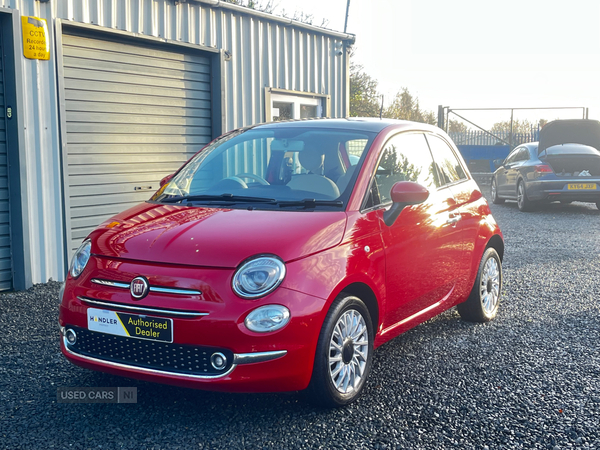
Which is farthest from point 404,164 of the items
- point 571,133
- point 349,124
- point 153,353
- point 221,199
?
point 571,133

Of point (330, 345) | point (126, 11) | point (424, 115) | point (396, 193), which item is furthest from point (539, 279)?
point (424, 115)

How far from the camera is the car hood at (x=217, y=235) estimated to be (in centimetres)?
342

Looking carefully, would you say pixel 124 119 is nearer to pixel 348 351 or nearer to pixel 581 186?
pixel 348 351

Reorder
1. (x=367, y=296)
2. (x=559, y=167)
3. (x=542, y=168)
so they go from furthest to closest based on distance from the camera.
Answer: (x=542, y=168)
(x=559, y=167)
(x=367, y=296)

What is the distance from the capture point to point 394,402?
383cm

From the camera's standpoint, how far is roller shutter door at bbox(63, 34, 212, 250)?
768 centimetres

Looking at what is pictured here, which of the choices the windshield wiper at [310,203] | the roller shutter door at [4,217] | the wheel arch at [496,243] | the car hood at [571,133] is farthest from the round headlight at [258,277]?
the car hood at [571,133]

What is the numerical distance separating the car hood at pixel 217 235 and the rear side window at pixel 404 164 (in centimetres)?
58

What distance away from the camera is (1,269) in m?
6.84

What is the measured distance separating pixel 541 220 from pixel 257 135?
9.84 m

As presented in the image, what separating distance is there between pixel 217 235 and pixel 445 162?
2.46 m

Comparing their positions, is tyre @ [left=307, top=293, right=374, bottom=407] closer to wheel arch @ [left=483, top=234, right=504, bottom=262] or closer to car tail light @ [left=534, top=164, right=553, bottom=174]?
wheel arch @ [left=483, top=234, right=504, bottom=262]

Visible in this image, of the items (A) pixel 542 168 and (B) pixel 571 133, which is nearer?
(A) pixel 542 168

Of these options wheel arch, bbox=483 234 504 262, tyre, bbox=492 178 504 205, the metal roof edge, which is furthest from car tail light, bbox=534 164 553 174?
wheel arch, bbox=483 234 504 262
